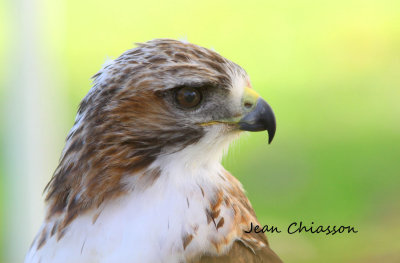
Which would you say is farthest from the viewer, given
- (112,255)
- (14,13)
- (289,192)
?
(289,192)

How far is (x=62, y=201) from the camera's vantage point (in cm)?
247

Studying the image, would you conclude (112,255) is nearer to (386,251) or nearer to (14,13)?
(14,13)

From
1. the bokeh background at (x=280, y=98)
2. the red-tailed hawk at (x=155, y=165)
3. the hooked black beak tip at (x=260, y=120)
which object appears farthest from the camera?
the bokeh background at (x=280, y=98)

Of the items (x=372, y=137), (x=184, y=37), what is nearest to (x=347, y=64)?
(x=372, y=137)

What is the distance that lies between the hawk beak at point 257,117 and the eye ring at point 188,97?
0.17 m

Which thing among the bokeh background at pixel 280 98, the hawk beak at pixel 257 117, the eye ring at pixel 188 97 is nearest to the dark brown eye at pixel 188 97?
the eye ring at pixel 188 97

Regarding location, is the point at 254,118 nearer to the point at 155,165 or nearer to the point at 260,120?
the point at 260,120

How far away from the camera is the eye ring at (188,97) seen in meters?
2.44

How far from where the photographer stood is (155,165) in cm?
246

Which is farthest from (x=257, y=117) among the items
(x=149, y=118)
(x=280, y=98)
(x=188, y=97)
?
(x=280, y=98)

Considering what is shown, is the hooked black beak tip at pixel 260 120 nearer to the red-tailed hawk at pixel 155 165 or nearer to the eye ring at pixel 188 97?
the red-tailed hawk at pixel 155 165

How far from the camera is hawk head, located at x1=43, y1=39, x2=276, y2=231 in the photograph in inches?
95.5

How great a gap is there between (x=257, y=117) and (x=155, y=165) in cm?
39

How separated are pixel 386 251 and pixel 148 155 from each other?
3.95 meters
